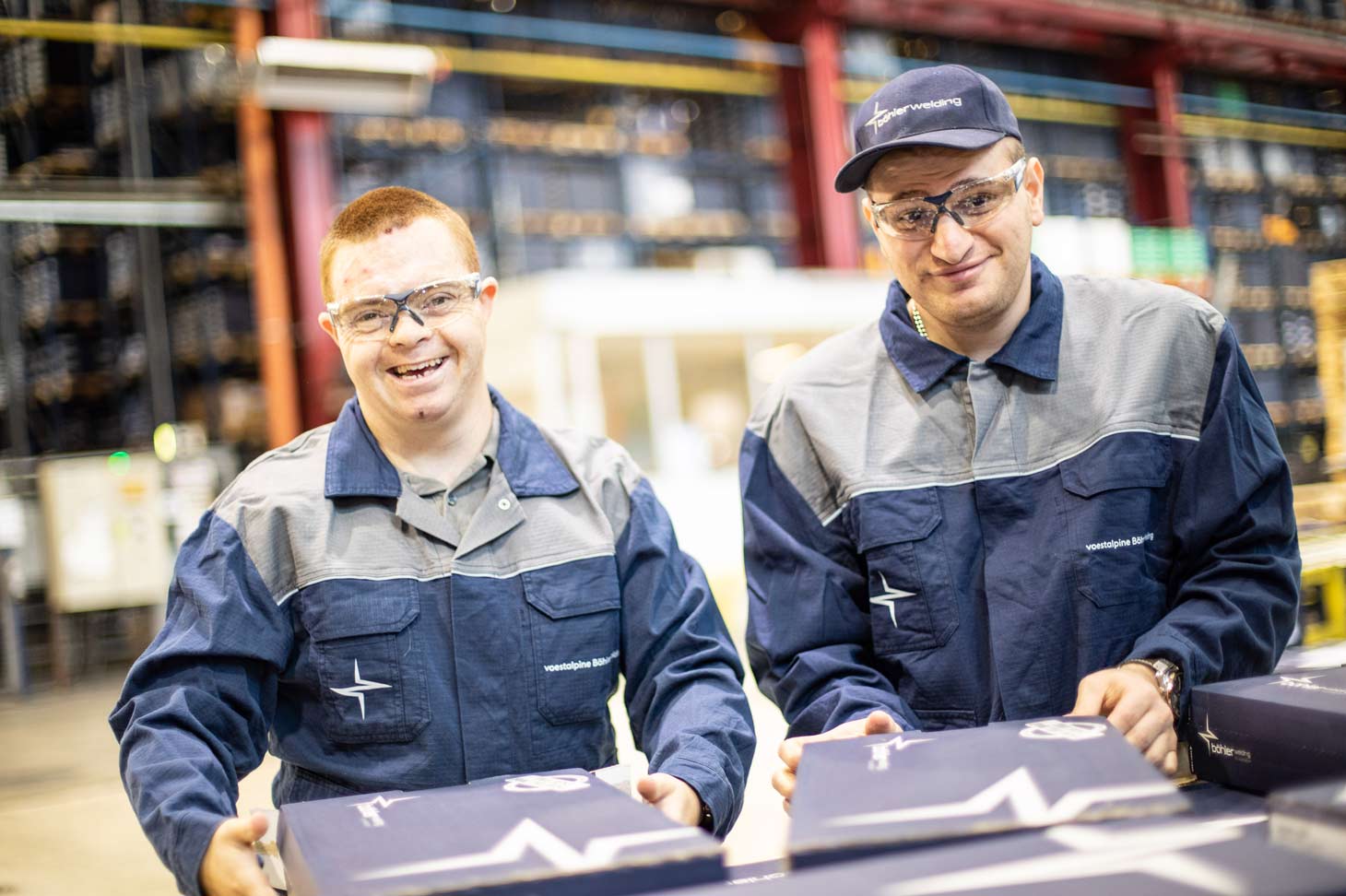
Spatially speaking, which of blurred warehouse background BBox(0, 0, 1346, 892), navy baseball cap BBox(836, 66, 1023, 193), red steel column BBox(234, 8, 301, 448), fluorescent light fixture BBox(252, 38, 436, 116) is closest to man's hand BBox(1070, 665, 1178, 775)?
navy baseball cap BBox(836, 66, 1023, 193)

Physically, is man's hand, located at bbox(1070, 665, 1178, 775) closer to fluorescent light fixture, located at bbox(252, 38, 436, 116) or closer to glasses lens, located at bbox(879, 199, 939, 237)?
glasses lens, located at bbox(879, 199, 939, 237)

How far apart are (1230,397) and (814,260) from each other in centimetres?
978

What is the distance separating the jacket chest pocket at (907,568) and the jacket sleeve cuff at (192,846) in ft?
3.10

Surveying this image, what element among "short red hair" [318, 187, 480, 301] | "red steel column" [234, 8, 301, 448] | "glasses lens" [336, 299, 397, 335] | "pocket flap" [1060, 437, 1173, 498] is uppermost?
"red steel column" [234, 8, 301, 448]

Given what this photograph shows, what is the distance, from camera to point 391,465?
1.82m

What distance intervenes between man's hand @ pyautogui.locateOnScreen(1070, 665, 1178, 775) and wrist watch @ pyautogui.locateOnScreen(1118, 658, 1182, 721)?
0.01 metres

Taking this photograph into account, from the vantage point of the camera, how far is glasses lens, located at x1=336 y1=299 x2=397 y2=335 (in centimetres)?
175

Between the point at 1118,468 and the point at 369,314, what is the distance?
1.09m

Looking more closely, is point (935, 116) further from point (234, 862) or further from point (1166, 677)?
point (234, 862)

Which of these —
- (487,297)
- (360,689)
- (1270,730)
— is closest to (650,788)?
(360,689)

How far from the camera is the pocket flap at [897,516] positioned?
1784 mm

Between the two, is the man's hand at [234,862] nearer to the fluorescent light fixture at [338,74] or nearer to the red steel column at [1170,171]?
the fluorescent light fixture at [338,74]

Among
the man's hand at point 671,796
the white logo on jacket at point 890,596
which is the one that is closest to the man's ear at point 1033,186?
the white logo on jacket at point 890,596

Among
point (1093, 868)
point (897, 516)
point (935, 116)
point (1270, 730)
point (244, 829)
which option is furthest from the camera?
point (897, 516)
